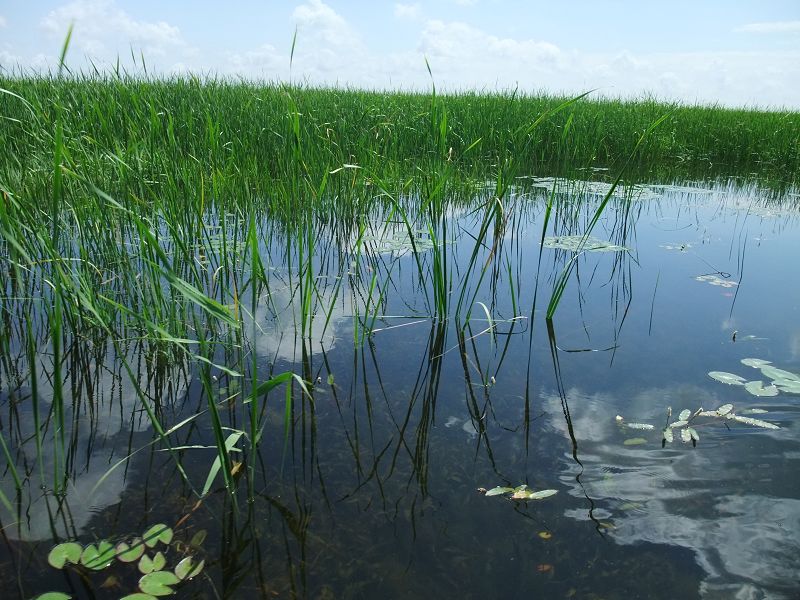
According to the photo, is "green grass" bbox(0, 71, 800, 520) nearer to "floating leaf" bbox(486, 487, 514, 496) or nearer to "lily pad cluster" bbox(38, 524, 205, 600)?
"lily pad cluster" bbox(38, 524, 205, 600)

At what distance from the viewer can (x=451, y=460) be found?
1.45m

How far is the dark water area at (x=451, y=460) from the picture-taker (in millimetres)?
1122

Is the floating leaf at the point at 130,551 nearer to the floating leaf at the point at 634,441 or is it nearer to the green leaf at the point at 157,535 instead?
the green leaf at the point at 157,535

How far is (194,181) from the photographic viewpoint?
273 cm

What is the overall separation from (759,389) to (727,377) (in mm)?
101

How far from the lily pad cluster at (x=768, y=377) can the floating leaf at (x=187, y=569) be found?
1.71 metres

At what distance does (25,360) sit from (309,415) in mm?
1066

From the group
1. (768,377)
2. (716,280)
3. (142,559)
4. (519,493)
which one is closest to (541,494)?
(519,493)

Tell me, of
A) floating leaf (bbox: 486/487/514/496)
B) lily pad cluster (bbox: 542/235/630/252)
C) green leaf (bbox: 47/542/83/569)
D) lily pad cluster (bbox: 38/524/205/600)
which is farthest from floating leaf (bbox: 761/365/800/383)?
green leaf (bbox: 47/542/83/569)

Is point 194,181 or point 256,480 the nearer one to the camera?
point 256,480

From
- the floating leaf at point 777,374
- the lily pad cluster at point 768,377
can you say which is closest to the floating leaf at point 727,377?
the lily pad cluster at point 768,377

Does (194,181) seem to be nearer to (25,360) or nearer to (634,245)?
(25,360)

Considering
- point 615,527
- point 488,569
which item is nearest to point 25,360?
point 488,569

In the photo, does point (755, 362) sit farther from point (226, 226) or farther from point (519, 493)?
point (226, 226)
